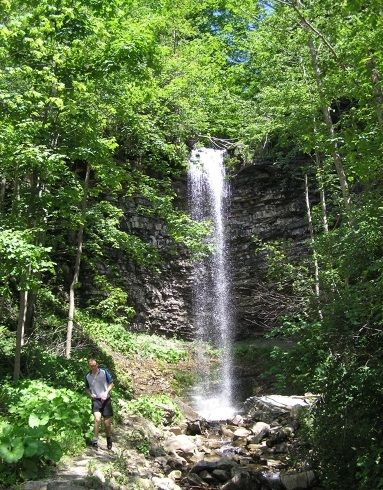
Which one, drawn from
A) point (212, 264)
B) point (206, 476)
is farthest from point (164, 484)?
point (212, 264)

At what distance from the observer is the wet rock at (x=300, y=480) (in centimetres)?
697

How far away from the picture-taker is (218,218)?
62.6 ft

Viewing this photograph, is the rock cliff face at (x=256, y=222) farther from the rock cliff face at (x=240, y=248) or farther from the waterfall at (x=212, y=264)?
the waterfall at (x=212, y=264)

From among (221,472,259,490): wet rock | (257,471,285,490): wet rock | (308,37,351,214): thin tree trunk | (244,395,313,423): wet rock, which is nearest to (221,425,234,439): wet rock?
(244,395,313,423): wet rock

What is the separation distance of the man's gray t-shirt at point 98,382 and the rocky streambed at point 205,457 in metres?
0.86

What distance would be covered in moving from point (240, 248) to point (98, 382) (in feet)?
38.7

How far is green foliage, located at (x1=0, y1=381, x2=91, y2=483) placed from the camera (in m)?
5.82

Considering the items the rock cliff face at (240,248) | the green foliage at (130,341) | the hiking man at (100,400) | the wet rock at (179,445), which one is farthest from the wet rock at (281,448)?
the rock cliff face at (240,248)

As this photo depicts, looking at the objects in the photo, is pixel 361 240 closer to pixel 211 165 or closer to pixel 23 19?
pixel 23 19

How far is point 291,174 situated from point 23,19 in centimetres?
1269

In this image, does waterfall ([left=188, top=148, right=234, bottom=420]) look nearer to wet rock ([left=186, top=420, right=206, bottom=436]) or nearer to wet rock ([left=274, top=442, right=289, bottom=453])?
wet rock ([left=186, top=420, right=206, bottom=436])

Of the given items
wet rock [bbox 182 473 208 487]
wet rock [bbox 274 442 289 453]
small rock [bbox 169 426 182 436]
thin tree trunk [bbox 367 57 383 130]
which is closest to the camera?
thin tree trunk [bbox 367 57 383 130]

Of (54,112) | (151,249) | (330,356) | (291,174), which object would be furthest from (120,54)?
(291,174)

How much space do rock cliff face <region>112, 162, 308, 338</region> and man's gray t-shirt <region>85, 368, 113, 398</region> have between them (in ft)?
32.4
